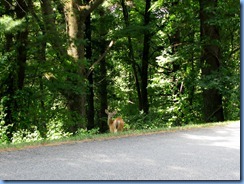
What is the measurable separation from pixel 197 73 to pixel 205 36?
157 centimetres

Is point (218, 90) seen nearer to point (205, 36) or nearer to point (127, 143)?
point (205, 36)

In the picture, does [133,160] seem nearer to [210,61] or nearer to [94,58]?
[210,61]

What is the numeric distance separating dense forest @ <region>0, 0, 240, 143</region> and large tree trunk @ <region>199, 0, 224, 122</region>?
0.04m

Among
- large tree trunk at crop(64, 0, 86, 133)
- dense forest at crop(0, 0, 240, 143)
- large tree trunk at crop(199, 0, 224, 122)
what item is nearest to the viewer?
dense forest at crop(0, 0, 240, 143)

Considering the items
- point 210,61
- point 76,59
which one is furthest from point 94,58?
point 210,61

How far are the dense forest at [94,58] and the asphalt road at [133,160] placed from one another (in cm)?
372

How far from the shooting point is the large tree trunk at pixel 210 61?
48.1 ft

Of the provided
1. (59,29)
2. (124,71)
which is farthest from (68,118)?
(124,71)

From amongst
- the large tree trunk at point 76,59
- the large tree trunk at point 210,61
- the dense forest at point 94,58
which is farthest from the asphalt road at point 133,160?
the large tree trunk at point 210,61

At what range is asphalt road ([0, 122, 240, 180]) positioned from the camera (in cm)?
510

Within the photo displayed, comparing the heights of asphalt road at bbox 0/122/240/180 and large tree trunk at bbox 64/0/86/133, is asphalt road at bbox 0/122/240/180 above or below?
below

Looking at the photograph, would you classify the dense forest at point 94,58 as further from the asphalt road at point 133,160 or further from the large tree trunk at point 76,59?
the asphalt road at point 133,160

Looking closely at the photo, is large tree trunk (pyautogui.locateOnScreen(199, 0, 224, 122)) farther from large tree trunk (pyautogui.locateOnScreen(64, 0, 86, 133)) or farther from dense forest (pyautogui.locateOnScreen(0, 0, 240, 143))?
large tree trunk (pyautogui.locateOnScreen(64, 0, 86, 133))

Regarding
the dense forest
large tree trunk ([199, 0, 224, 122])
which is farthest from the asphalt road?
large tree trunk ([199, 0, 224, 122])
